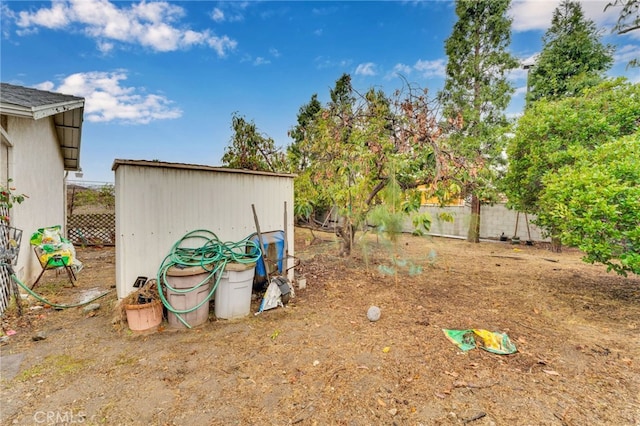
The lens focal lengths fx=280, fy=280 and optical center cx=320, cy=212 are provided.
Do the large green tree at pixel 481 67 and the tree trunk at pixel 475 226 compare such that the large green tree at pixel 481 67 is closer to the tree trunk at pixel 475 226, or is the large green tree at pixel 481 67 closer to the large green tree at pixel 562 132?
the tree trunk at pixel 475 226

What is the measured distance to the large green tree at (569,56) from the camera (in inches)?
346

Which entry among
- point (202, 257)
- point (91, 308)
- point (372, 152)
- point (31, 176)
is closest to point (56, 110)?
point (31, 176)

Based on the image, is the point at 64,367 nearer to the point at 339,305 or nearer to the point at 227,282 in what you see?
the point at 227,282

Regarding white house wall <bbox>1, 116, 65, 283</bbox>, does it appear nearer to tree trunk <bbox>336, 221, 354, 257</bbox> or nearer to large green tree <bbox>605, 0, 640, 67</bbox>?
tree trunk <bbox>336, 221, 354, 257</bbox>

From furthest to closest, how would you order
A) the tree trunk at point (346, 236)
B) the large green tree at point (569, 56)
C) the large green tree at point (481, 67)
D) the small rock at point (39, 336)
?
the large green tree at point (481, 67)
the large green tree at point (569, 56)
the tree trunk at point (346, 236)
the small rock at point (39, 336)

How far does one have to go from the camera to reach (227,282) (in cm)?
342

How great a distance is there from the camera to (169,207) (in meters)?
3.50

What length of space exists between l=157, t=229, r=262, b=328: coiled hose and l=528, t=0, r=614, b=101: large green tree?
10962mm

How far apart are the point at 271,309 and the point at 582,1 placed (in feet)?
42.6

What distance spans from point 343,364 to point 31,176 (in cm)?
610

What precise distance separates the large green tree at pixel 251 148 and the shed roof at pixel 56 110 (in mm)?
3530

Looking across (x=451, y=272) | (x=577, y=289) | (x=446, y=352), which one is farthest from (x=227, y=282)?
(x=577, y=289)

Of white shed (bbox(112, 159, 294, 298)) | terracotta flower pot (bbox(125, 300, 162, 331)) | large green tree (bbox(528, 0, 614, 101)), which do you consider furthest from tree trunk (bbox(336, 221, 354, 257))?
large green tree (bbox(528, 0, 614, 101))

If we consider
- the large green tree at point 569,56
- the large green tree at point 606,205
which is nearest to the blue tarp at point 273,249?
the large green tree at point 606,205
